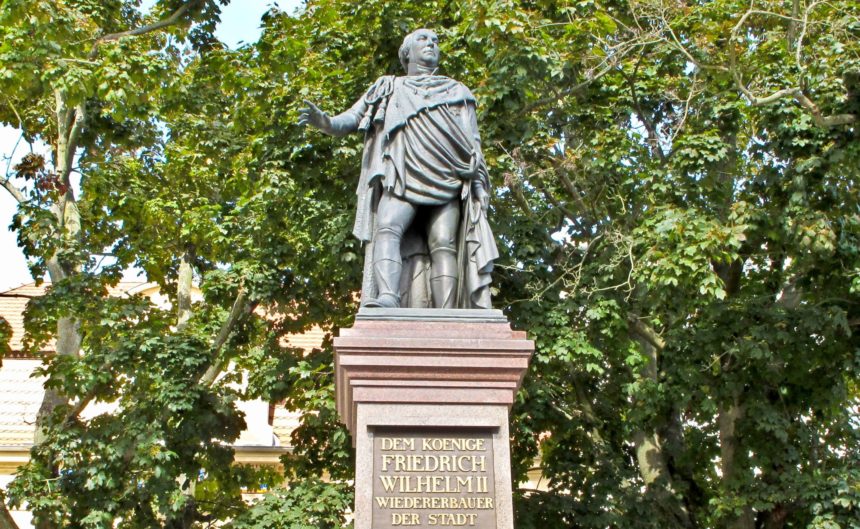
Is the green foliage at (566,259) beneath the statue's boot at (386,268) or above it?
above

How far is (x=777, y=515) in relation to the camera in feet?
42.7

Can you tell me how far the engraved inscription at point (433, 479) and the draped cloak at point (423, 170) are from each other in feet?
3.81

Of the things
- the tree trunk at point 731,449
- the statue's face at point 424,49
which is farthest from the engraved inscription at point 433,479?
the tree trunk at point 731,449

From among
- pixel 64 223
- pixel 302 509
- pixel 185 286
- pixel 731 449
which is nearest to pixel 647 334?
pixel 731 449

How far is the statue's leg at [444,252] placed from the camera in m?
7.84

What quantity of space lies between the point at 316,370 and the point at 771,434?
5535 millimetres

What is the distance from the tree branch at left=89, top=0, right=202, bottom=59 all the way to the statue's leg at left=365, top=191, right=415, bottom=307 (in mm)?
7179

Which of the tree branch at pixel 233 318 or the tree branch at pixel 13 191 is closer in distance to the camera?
the tree branch at pixel 233 318

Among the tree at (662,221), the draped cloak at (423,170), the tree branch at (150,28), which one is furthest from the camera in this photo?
the tree branch at (150,28)

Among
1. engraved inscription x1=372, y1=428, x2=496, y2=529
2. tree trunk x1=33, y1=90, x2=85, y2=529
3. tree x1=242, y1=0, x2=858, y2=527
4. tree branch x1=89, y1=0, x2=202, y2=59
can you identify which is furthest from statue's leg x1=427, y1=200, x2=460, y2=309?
tree trunk x1=33, y1=90, x2=85, y2=529

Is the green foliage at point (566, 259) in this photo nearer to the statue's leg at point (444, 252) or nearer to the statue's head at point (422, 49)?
the statue's head at point (422, 49)

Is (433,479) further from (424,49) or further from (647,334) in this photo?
(647,334)

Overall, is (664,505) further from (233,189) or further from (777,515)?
(233,189)

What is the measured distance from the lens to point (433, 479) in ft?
22.8
